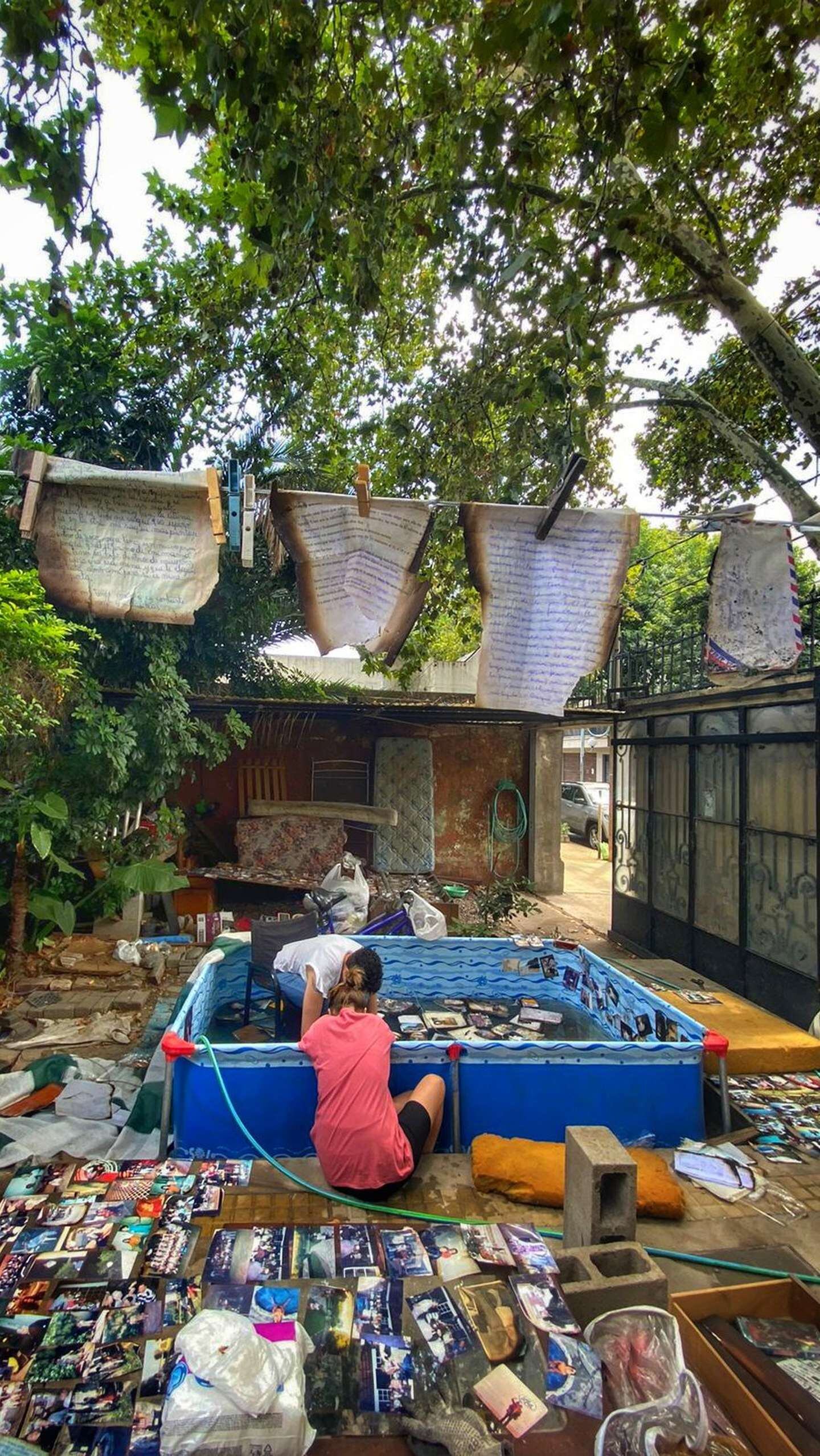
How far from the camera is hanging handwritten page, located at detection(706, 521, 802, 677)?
4367 millimetres

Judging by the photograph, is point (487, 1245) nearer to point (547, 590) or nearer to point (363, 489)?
point (547, 590)

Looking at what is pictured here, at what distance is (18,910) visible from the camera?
21.8ft

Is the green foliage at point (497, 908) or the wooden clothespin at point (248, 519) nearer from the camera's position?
the wooden clothespin at point (248, 519)

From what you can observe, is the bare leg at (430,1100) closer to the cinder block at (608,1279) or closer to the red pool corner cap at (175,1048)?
the red pool corner cap at (175,1048)

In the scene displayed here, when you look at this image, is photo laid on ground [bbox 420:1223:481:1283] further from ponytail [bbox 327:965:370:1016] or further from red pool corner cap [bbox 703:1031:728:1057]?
red pool corner cap [bbox 703:1031:728:1057]

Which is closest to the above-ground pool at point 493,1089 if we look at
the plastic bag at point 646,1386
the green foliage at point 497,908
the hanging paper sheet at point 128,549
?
the plastic bag at point 646,1386

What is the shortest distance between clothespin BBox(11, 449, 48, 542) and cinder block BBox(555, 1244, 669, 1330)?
4.24m

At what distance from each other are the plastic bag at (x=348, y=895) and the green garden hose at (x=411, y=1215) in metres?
3.38

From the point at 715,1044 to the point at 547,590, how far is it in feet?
9.33

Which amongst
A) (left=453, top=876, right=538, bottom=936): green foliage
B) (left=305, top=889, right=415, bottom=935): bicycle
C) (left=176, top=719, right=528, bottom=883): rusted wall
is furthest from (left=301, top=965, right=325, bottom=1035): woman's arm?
(left=176, top=719, right=528, bottom=883): rusted wall

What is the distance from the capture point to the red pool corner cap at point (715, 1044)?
4137 millimetres

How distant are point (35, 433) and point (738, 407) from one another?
7877 millimetres

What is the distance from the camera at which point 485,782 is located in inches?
497

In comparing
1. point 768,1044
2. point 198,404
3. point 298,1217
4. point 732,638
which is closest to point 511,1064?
point 298,1217
